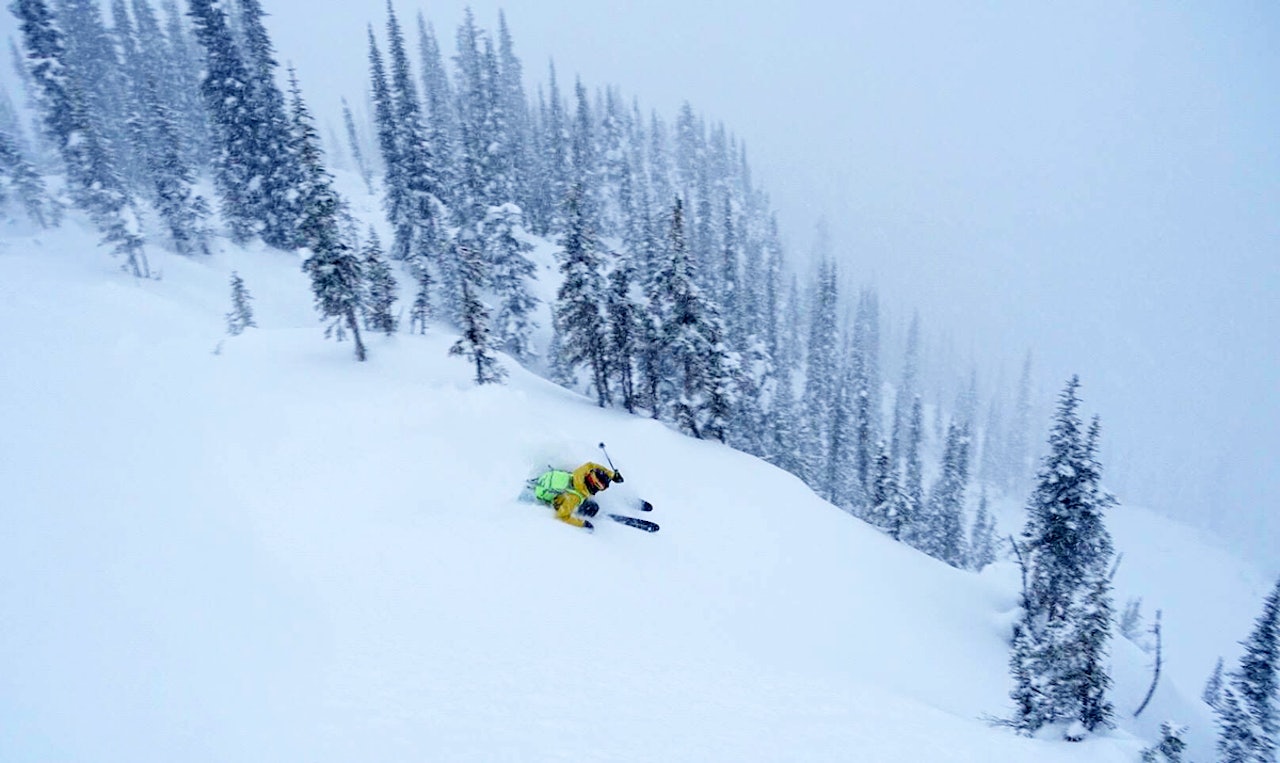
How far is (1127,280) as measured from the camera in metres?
194

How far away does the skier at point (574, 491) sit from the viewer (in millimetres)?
17516

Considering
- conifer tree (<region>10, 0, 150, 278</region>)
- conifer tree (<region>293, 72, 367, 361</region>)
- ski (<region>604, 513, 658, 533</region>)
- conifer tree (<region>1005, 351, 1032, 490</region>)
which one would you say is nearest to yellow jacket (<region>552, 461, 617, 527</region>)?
ski (<region>604, 513, 658, 533</region>)

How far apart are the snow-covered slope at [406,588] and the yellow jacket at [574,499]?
469 millimetres

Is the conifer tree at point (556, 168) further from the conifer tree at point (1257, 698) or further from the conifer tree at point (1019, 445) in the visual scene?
the conifer tree at point (1019, 445)

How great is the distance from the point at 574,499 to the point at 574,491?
301mm

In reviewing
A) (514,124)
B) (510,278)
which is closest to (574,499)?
(510,278)

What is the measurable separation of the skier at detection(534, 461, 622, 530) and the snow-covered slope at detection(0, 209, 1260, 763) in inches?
20.0

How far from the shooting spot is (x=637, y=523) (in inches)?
786

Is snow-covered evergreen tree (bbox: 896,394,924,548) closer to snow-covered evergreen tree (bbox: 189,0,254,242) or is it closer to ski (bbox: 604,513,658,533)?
ski (bbox: 604,513,658,533)

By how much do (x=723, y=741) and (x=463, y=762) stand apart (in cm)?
388

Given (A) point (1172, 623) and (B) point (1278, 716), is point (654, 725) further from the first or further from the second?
(A) point (1172, 623)

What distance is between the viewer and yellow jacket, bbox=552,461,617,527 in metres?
17.4

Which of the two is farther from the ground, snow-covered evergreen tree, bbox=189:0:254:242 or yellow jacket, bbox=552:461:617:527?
snow-covered evergreen tree, bbox=189:0:254:242

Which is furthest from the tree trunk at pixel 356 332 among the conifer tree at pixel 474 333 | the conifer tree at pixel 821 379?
the conifer tree at pixel 821 379
